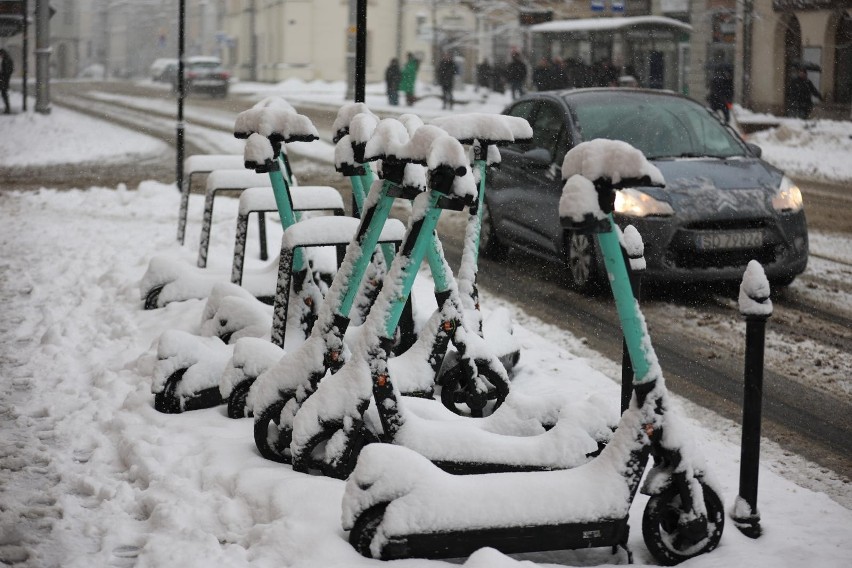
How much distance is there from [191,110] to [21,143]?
14575 mm

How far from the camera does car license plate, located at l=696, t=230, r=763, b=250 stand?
27.6 feet

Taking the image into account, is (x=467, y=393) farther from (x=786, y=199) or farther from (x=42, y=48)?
(x=42, y=48)

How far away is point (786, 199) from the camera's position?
8.81 meters

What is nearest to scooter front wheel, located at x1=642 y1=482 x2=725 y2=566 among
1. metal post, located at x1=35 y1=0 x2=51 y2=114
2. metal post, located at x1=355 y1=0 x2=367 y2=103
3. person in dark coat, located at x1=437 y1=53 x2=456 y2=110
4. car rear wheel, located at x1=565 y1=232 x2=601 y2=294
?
metal post, located at x1=355 y1=0 x2=367 y2=103

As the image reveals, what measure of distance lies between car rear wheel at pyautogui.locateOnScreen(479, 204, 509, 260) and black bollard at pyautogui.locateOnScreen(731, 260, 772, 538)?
6382 mm

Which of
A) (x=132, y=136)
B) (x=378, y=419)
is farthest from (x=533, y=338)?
(x=132, y=136)

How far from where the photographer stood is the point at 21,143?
2442cm

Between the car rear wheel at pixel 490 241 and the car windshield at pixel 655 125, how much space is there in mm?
1342

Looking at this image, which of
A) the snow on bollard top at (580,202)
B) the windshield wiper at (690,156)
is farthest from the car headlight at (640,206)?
the snow on bollard top at (580,202)

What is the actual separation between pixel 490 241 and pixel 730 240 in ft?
8.79

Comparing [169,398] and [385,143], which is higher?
[385,143]

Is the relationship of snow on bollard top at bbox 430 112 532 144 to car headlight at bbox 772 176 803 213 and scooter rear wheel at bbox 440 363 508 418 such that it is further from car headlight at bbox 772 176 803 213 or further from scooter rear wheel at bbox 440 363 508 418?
car headlight at bbox 772 176 803 213

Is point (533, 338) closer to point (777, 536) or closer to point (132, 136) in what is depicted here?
point (777, 536)

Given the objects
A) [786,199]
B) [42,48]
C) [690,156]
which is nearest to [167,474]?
[786,199]
